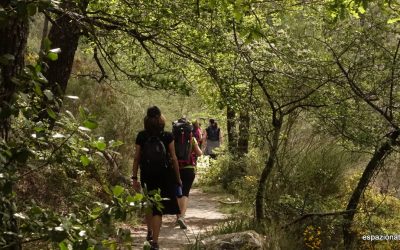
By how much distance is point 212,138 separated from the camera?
52.2ft

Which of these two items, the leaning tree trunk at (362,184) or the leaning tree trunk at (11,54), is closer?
the leaning tree trunk at (11,54)

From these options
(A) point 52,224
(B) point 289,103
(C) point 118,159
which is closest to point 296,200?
(B) point 289,103

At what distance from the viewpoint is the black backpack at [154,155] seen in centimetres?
566

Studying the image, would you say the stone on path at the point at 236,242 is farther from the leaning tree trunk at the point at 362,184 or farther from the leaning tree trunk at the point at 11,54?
the leaning tree trunk at the point at 11,54

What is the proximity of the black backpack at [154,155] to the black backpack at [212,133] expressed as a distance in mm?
9994

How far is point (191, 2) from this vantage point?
518 cm

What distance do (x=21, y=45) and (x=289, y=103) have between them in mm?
4158

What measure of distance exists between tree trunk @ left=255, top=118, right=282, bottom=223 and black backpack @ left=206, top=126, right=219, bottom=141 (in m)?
8.86

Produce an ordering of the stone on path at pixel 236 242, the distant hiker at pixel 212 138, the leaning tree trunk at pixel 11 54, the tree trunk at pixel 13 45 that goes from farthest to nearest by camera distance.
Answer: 1. the distant hiker at pixel 212 138
2. the stone on path at pixel 236 242
3. the tree trunk at pixel 13 45
4. the leaning tree trunk at pixel 11 54

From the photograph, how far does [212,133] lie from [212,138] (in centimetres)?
23

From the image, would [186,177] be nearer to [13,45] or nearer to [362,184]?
[362,184]

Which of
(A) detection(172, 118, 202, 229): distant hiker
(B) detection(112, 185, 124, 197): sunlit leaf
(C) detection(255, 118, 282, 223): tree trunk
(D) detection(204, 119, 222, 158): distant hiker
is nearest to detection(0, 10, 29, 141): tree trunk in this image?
(B) detection(112, 185, 124, 197): sunlit leaf

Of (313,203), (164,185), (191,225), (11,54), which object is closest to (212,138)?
(191,225)

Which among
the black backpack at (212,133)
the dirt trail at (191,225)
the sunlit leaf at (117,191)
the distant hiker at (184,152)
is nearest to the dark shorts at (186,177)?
the distant hiker at (184,152)
